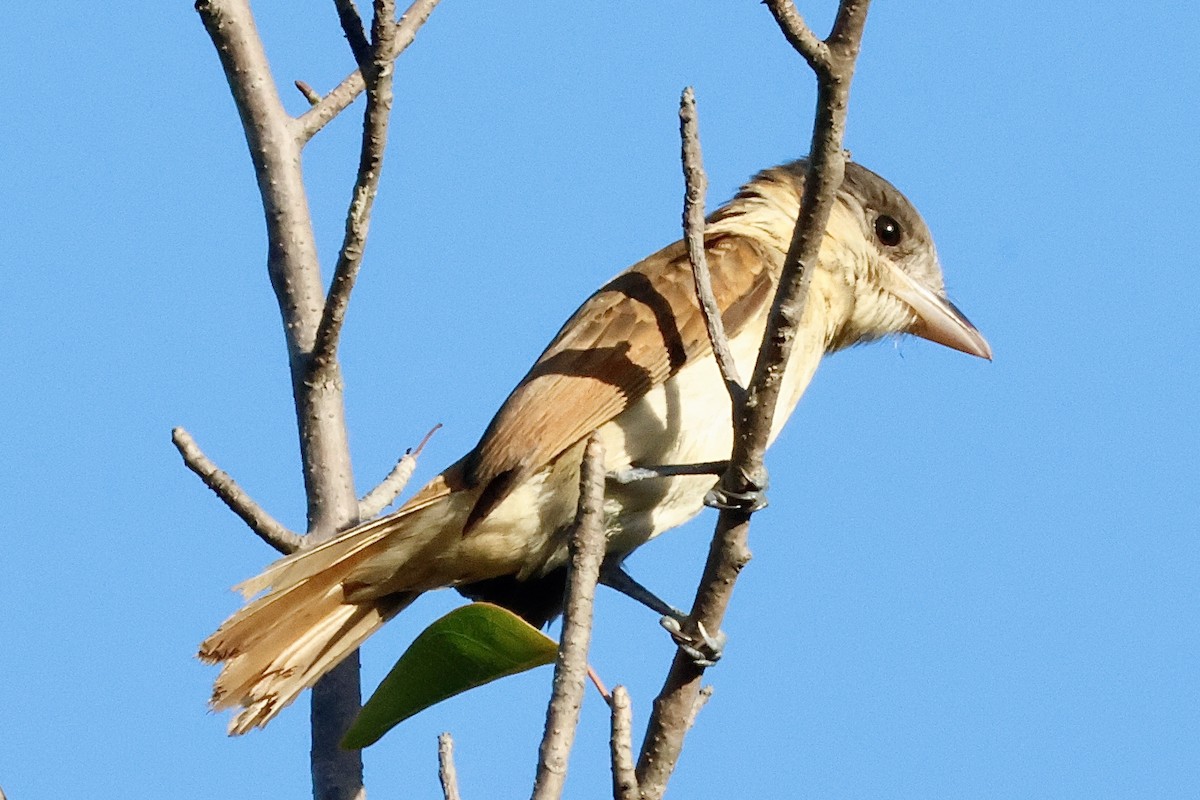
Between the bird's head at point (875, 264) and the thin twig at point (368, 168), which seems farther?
the bird's head at point (875, 264)

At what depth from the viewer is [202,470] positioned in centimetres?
361

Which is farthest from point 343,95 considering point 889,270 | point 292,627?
point 889,270

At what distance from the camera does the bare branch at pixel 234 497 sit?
3.61 metres

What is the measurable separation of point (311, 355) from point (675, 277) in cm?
117

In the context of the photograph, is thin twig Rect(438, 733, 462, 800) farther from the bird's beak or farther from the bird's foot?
the bird's beak

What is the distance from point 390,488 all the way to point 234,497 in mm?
477

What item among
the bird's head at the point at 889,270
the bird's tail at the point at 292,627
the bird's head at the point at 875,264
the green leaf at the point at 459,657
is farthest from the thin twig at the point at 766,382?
the bird's head at the point at 889,270

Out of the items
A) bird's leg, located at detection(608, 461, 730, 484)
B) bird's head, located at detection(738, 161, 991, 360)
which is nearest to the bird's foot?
bird's leg, located at detection(608, 461, 730, 484)

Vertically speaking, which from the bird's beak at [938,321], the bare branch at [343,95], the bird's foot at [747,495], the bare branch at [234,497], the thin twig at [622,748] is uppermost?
the bare branch at [343,95]

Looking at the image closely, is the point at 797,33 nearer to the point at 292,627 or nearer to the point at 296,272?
the point at 296,272

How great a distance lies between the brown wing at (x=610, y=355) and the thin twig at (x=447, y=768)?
1101 mm

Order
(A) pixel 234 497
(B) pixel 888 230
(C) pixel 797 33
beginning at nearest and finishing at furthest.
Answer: (C) pixel 797 33, (A) pixel 234 497, (B) pixel 888 230

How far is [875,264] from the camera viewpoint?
4922 millimetres

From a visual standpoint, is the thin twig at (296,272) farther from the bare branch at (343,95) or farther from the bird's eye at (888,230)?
the bird's eye at (888,230)
